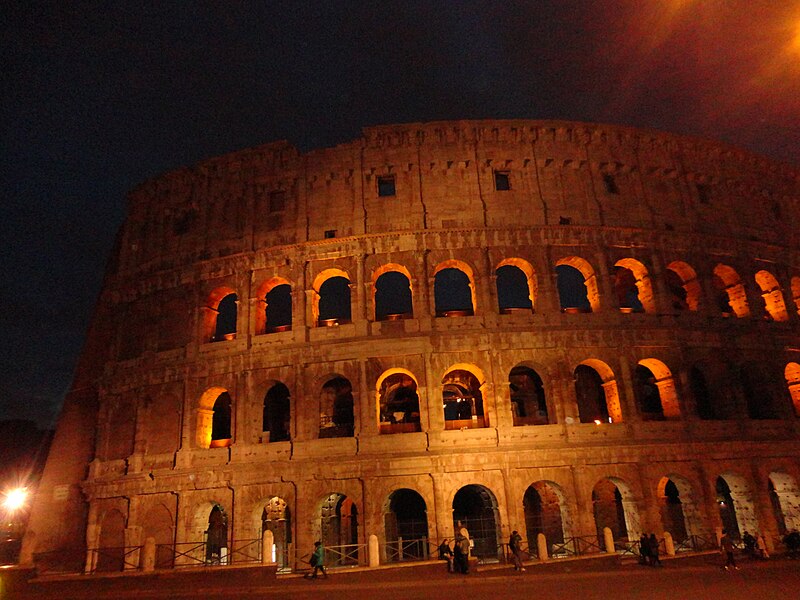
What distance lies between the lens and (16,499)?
63.8ft

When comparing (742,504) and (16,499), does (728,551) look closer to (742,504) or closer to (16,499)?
(742,504)

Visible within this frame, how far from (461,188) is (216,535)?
17.2 metres

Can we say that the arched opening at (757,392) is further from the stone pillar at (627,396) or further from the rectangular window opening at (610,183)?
the rectangular window opening at (610,183)

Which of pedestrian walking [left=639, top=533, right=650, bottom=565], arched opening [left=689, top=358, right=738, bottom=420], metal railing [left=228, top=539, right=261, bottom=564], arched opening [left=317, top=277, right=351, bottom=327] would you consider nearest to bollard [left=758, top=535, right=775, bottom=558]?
pedestrian walking [left=639, top=533, right=650, bottom=565]

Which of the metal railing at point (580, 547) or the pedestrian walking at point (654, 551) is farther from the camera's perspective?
the metal railing at point (580, 547)

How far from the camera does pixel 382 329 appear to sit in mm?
20344

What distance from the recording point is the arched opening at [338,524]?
68.8 feet

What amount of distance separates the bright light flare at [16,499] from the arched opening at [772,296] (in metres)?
30.2

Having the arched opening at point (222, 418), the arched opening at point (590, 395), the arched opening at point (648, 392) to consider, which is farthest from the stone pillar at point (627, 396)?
the arched opening at point (222, 418)

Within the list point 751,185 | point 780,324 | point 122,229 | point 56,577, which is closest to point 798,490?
point 780,324

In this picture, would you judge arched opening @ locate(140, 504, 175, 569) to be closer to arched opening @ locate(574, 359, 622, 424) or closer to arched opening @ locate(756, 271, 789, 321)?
arched opening @ locate(574, 359, 622, 424)

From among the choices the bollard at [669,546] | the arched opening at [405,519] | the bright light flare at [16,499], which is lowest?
the bollard at [669,546]

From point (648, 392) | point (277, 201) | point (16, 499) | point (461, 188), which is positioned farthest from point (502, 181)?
point (16, 499)

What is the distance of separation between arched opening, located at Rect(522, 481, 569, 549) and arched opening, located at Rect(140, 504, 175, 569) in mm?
13094
